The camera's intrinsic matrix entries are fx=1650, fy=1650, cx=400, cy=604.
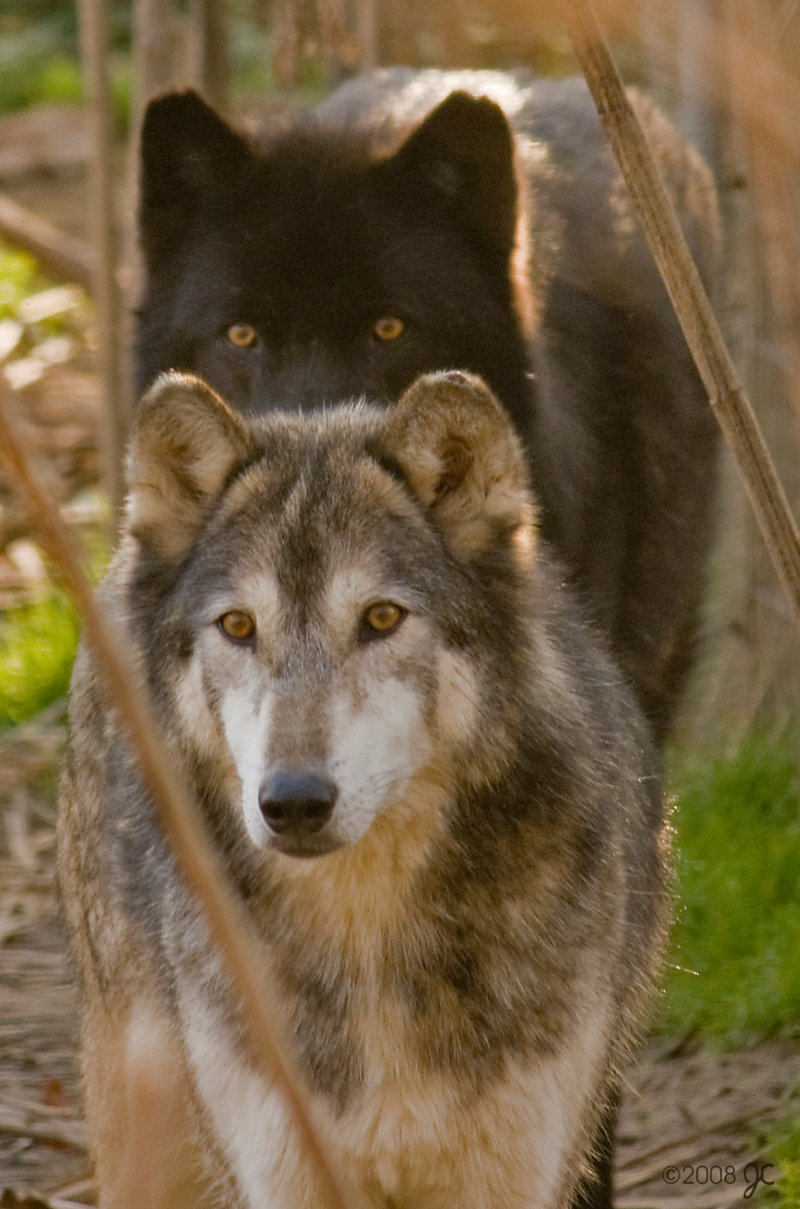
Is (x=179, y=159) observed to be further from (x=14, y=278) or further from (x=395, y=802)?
(x=14, y=278)

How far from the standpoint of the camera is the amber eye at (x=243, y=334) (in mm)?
5074

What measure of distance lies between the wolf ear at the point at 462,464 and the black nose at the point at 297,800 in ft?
2.36

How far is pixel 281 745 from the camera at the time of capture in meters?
2.97

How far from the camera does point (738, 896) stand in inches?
215

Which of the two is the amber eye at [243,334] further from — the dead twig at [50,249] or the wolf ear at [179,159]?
the dead twig at [50,249]

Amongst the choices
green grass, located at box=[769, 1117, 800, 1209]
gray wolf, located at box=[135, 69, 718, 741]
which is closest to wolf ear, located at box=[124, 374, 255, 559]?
gray wolf, located at box=[135, 69, 718, 741]

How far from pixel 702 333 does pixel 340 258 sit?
231 centimetres

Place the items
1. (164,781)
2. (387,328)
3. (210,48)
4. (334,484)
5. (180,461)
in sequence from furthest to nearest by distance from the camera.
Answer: (210,48) < (387,328) < (180,461) < (334,484) < (164,781)

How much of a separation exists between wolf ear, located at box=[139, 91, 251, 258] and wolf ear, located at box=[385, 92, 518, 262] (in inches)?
21.5

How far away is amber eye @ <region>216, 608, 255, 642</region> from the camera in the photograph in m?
3.27

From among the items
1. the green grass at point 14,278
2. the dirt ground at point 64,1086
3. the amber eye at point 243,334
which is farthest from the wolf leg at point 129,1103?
the green grass at point 14,278

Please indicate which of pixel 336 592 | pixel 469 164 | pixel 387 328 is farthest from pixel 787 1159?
pixel 469 164

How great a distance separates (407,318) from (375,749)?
226 centimetres

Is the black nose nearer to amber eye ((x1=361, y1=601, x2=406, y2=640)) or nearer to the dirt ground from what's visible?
amber eye ((x1=361, y1=601, x2=406, y2=640))
